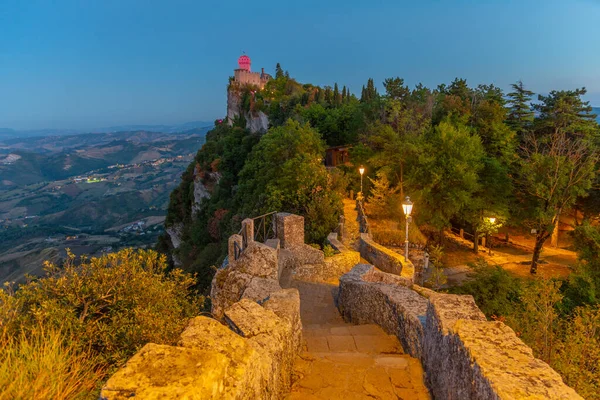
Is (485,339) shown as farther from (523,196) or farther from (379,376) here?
(523,196)

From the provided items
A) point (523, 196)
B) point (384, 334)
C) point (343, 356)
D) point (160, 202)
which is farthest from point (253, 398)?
point (160, 202)

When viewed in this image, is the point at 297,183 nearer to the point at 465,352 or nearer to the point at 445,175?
the point at 445,175

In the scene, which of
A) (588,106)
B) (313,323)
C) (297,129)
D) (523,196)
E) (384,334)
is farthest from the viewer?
(588,106)

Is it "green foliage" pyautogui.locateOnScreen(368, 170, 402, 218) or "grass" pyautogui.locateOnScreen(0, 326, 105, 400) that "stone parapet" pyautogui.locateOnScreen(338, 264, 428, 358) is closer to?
"grass" pyautogui.locateOnScreen(0, 326, 105, 400)

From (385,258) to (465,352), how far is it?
1026 centimetres

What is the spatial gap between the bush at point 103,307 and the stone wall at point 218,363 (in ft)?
3.46

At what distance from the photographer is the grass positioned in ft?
9.90

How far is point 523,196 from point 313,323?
22.8 metres

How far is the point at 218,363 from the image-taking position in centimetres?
295

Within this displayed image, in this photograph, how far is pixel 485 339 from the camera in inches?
151

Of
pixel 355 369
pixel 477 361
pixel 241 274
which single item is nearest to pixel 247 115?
pixel 241 274

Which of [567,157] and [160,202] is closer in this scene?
[567,157]

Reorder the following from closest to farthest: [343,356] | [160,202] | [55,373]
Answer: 1. [55,373]
2. [343,356]
3. [160,202]

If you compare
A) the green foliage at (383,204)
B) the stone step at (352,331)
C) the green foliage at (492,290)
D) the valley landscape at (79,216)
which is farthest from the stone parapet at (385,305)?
the valley landscape at (79,216)
